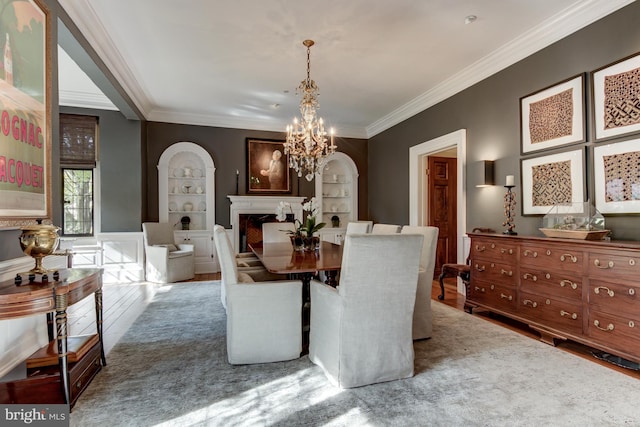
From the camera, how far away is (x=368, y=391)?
6.72 feet

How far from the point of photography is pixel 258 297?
241cm

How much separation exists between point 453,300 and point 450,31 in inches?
124

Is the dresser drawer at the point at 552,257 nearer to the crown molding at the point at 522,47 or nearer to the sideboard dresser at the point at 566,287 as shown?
the sideboard dresser at the point at 566,287

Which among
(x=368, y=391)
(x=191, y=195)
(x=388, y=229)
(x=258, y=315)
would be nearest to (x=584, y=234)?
(x=388, y=229)

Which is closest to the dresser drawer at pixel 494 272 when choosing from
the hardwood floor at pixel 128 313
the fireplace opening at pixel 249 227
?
the hardwood floor at pixel 128 313

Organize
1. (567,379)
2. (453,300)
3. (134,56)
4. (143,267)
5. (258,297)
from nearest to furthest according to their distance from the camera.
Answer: (567,379), (258,297), (134,56), (453,300), (143,267)

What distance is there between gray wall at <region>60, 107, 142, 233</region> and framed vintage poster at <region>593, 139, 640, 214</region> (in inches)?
239

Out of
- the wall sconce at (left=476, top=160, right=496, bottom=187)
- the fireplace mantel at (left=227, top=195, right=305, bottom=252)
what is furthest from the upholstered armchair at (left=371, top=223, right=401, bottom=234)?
the fireplace mantel at (left=227, top=195, right=305, bottom=252)

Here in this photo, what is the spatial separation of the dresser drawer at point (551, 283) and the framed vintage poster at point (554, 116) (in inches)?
50.3

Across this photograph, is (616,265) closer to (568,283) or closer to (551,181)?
(568,283)

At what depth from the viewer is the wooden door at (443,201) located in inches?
245

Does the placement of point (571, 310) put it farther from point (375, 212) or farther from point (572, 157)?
point (375, 212)

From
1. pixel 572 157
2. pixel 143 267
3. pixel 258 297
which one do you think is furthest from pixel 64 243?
pixel 572 157

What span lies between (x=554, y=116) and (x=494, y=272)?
166 cm
